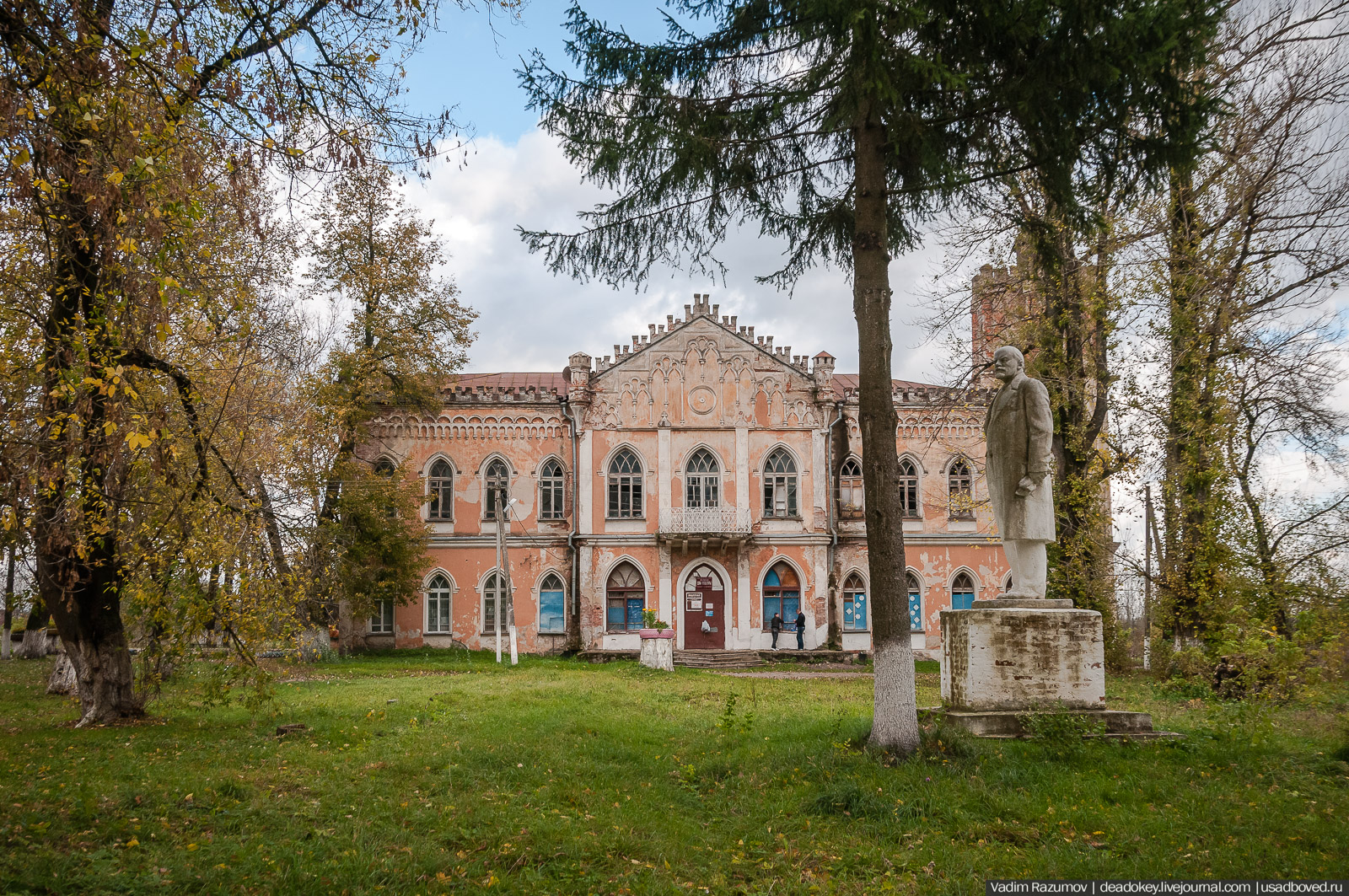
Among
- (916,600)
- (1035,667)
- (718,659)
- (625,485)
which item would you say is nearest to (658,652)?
Answer: (718,659)

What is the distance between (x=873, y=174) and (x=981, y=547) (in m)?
21.9

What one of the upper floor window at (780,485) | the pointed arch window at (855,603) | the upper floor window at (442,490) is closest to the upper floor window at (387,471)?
the upper floor window at (442,490)

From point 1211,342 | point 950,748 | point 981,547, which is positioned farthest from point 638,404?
point 950,748

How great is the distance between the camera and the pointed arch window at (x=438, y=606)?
27828mm

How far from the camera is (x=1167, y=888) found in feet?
15.6

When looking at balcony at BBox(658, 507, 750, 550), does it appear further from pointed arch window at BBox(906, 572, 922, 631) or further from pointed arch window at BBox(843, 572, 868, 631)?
pointed arch window at BBox(906, 572, 922, 631)

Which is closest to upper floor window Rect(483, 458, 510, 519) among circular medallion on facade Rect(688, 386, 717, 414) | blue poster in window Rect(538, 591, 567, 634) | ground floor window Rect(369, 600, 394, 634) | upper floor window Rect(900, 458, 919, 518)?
blue poster in window Rect(538, 591, 567, 634)

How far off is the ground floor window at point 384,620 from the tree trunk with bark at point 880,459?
73.0ft

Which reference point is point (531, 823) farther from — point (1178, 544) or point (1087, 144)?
point (1178, 544)

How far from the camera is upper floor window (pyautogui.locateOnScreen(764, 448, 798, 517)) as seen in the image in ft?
91.6

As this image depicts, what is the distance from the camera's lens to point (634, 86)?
360 inches

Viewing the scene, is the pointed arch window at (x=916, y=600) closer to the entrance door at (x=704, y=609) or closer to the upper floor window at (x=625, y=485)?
the entrance door at (x=704, y=609)

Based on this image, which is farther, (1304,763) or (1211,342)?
(1211,342)

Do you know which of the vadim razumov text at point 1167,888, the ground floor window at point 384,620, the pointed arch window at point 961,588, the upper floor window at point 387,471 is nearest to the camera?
the vadim razumov text at point 1167,888
